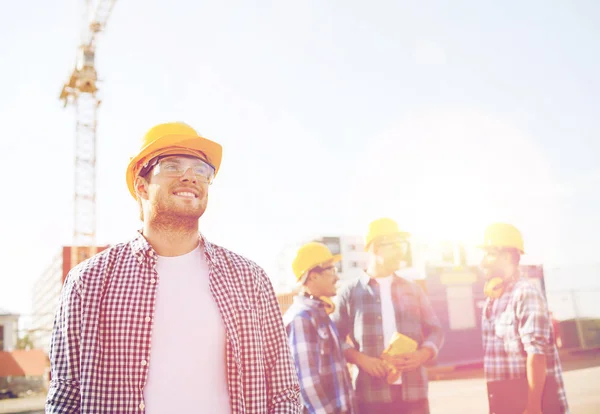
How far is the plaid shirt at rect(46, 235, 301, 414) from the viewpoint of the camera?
1.97m

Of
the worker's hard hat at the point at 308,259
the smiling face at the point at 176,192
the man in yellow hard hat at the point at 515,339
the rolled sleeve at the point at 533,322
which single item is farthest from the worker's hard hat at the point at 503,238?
the smiling face at the point at 176,192

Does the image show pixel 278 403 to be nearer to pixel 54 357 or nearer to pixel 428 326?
pixel 54 357

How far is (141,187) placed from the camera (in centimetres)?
238

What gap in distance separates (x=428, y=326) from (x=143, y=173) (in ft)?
11.3

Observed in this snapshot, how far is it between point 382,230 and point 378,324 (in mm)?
906

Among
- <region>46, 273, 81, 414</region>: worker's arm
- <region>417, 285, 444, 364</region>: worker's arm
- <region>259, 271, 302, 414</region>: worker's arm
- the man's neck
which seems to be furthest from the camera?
<region>417, 285, 444, 364</region>: worker's arm

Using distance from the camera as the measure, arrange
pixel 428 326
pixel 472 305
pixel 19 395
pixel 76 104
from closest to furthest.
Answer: pixel 428 326
pixel 472 305
pixel 19 395
pixel 76 104

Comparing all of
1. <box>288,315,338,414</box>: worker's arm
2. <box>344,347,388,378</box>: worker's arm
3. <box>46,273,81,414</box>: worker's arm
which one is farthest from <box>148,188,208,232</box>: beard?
<box>344,347,388,378</box>: worker's arm

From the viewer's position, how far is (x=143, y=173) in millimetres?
A: 2354

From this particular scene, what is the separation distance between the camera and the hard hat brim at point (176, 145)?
2.31m

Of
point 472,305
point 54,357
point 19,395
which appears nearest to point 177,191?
point 54,357

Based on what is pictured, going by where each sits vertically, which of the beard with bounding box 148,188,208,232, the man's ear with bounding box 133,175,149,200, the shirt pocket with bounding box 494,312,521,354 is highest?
the man's ear with bounding box 133,175,149,200

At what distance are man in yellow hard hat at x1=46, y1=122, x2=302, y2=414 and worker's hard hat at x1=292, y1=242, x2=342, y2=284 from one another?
2411mm

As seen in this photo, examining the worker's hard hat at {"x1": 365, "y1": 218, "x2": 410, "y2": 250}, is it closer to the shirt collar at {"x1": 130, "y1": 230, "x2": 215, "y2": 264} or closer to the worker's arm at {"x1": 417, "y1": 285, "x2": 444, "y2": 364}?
the worker's arm at {"x1": 417, "y1": 285, "x2": 444, "y2": 364}
